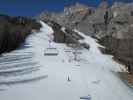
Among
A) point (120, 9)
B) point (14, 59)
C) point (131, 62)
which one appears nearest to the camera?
point (14, 59)

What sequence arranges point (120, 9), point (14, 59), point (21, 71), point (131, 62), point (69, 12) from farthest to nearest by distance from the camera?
point (69, 12) < point (120, 9) < point (131, 62) < point (14, 59) < point (21, 71)

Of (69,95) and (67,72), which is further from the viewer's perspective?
(67,72)

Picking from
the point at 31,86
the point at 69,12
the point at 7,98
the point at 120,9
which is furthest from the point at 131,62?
the point at 69,12

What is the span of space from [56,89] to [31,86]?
0.92m

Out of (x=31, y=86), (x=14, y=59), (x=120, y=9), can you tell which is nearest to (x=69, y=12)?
(x=120, y=9)

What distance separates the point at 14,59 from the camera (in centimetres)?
1488

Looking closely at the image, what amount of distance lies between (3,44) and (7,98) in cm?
1145

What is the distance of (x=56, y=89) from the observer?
956cm

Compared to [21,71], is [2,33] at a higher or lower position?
higher

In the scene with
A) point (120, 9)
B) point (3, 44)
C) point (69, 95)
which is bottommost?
point (69, 95)

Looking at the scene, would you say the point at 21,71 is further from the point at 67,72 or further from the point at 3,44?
the point at 3,44

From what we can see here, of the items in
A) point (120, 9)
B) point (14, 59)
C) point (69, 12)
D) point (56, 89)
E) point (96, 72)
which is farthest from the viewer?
point (69, 12)

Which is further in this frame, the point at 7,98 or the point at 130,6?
the point at 130,6

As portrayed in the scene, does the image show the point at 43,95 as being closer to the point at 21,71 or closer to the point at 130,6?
the point at 21,71
